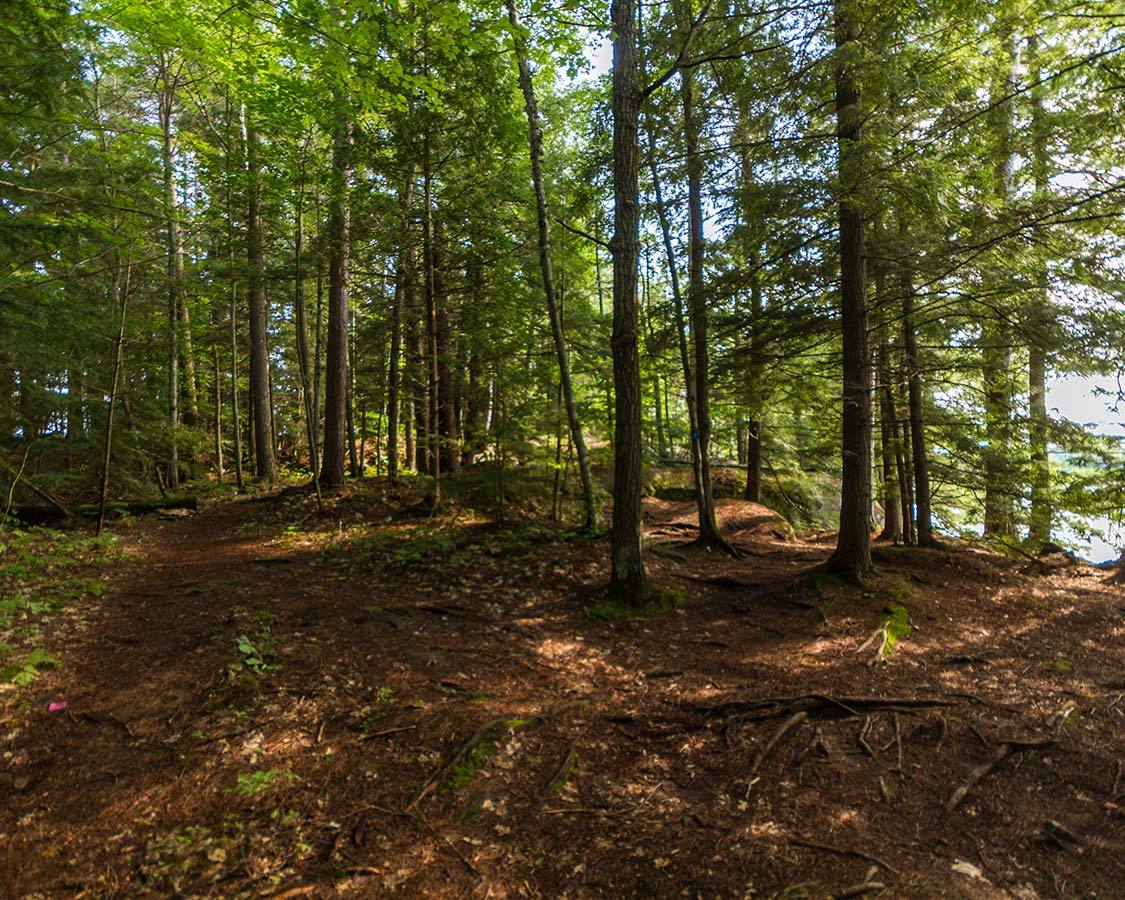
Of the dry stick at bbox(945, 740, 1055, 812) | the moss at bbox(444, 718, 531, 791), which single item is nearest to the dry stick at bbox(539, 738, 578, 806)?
the moss at bbox(444, 718, 531, 791)

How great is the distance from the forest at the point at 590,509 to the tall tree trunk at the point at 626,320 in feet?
0.17

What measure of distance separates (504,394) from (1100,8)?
931 centimetres

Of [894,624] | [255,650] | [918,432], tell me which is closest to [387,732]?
[255,650]

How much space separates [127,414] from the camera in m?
12.6

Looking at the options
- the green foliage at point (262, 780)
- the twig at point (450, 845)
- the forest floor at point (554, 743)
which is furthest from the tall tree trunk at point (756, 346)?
the green foliage at point (262, 780)

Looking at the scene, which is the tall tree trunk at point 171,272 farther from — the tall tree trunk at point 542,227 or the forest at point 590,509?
the tall tree trunk at point 542,227

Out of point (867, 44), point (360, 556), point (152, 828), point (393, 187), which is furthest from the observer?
point (393, 187)

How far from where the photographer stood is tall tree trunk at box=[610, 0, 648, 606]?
7129 millimetres

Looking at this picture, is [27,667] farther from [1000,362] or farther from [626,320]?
[1000,362]

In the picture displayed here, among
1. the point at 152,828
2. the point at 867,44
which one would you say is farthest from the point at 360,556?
the point at 867,44

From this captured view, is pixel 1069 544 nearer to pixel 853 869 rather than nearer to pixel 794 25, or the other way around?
pixel 794 25

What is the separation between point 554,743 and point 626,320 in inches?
192

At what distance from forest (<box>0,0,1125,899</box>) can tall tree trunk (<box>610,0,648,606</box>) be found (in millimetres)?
51

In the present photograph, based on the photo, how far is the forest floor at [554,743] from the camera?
9.93 feet
